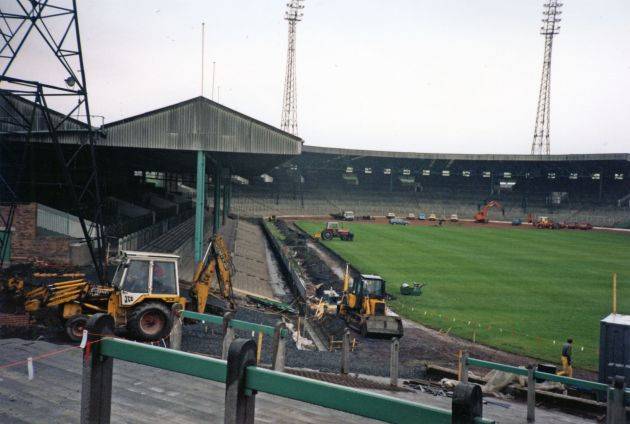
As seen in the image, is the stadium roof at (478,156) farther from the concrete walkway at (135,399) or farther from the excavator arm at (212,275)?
the concrete walkway at (135,399)

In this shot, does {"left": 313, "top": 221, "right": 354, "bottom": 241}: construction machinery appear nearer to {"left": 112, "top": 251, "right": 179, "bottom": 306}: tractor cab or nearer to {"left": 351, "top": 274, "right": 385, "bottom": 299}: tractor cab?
{"left": 351, "top": 274, "right": 385, "bottom": 299}: tractor cab

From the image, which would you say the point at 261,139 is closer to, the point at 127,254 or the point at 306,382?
the point at 127,254

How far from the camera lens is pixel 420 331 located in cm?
2020

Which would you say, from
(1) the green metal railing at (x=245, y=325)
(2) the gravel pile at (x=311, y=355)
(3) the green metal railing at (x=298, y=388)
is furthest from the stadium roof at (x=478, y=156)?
(3) the green metal railing at (x=298, y=388)

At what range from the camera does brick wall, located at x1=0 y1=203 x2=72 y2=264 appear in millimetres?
26891

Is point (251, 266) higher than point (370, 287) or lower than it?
Result: lower

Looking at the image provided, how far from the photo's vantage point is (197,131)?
82.5 ft

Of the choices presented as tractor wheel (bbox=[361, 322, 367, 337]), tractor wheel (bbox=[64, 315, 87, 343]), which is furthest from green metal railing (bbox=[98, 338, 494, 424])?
tractor wheel (bbox=[361, 322, 367, 337])

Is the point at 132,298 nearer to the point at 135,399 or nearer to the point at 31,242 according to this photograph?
the point at 135,399

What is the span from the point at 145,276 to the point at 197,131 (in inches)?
501

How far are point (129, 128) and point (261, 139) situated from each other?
633 centimetres

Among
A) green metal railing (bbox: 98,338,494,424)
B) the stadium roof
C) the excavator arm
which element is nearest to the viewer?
green metal railing (bbox: 98,338,494,424)

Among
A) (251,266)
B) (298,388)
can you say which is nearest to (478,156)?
(251,266)

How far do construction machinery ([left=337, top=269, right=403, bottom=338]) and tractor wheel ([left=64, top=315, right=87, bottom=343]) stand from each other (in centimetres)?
963
